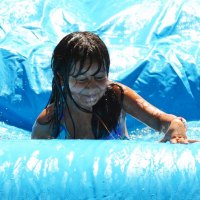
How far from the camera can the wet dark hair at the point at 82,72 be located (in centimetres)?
186

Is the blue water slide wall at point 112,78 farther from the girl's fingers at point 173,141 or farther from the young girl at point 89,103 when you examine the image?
the young girl at point 89,103

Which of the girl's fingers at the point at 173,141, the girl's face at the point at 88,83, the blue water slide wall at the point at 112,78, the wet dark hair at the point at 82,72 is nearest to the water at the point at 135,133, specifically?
the blue water slide wall at the point at 112,78

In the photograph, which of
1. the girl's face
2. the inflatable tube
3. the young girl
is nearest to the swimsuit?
the young girl

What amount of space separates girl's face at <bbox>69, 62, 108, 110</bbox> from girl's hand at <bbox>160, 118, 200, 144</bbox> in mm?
289

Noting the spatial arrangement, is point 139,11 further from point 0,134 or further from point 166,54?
point 0,134

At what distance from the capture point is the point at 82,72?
1.84 m

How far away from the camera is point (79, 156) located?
153cm

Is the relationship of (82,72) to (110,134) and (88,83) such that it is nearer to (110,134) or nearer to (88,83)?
(88,83)

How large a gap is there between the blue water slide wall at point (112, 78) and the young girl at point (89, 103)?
0.22m

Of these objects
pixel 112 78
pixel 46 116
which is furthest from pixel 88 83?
pixel 112 78

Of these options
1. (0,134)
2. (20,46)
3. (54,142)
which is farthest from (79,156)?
(20,46)

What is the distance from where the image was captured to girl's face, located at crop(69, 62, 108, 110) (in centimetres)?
184

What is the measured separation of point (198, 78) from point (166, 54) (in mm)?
233

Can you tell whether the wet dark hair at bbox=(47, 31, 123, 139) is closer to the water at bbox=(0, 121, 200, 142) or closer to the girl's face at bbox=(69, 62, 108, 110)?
the girl's face at bbox=(69, 62, 108, 110)
